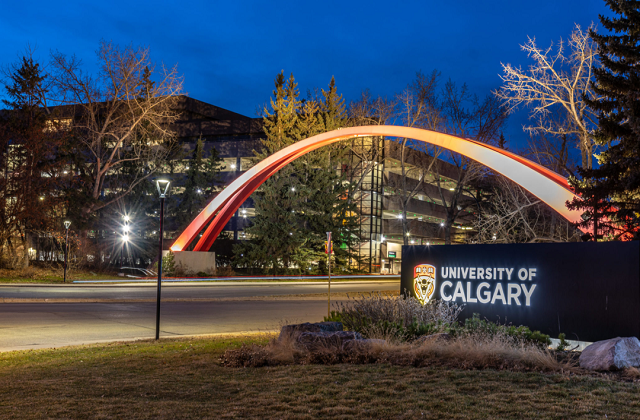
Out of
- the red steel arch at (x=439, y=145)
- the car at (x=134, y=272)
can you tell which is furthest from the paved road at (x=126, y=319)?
the car at (x=134, y=272)

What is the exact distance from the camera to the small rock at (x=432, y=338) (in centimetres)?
850

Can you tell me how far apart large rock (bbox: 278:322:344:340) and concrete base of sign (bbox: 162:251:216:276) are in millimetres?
29894

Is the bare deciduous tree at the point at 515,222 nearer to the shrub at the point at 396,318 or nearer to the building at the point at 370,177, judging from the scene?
the shrub at the point at 396,318

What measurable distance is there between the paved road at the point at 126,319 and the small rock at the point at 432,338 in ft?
19.7

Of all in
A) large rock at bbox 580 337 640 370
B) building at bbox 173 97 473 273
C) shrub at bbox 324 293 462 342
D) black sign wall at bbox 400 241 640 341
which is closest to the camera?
large rock at bbox 580 337 640 370

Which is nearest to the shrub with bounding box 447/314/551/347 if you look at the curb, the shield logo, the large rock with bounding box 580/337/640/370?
the large rock with bounding box 580/337/640/370

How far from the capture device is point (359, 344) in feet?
27.3

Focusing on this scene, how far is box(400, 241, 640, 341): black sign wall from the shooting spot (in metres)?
8.82

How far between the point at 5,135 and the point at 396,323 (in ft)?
108

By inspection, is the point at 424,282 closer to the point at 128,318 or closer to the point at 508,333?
the point at 508,333

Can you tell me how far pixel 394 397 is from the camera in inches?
232

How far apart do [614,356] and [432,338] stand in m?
2.57

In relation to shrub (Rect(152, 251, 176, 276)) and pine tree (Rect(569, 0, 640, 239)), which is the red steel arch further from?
pine tree (Rect(569, 0, 640, 239))

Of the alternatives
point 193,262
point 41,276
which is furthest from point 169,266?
point 41,276
